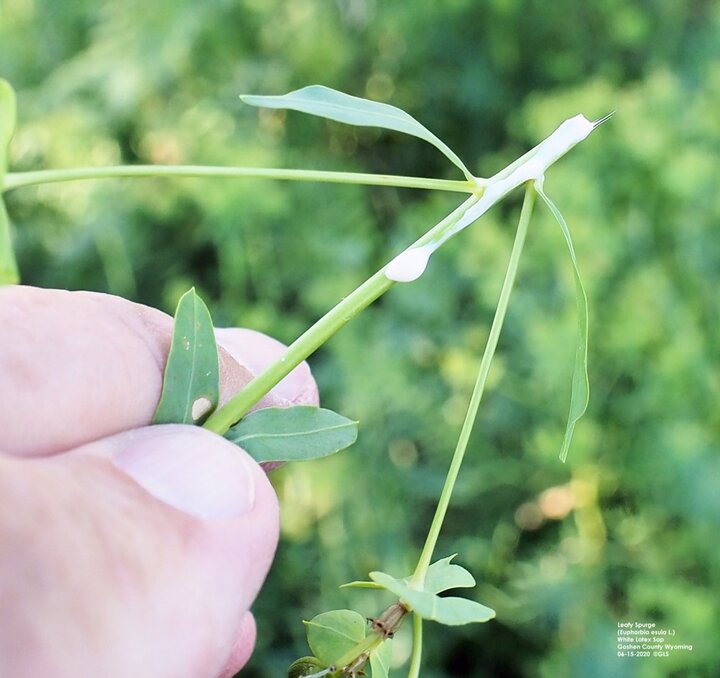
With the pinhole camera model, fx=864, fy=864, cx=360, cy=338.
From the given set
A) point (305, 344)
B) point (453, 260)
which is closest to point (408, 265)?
point (305, 344)

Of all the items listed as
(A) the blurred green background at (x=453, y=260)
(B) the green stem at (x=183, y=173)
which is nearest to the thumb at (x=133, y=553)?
(B) the green stem at (x=183, y=173)

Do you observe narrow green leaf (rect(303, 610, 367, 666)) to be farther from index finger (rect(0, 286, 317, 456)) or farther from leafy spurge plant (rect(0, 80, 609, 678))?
index finger (rect(0, 286, 317, 456))

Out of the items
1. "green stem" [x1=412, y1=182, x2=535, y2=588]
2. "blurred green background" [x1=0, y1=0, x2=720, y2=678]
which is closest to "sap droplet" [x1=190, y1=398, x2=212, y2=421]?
"green stem" [x1=412, y1=182, x2=535, y2=588]

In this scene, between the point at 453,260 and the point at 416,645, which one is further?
the point at 453,260

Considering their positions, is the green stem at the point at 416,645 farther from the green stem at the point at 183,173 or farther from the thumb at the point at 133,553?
the green stem at the point at 183,173

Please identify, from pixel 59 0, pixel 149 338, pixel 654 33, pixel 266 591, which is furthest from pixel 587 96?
pixel 59 0

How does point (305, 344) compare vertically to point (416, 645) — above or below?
above

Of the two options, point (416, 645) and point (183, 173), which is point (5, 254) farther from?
point (416, 645)
